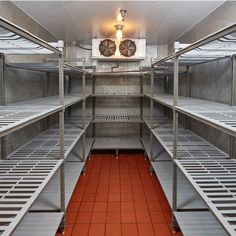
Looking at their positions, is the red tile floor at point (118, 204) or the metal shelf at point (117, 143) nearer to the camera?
the red tile floor at point (118, 204)

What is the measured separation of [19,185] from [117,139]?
12.5ft

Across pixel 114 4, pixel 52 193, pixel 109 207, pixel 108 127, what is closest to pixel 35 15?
pixel 114 4

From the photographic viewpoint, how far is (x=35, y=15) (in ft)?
11.4

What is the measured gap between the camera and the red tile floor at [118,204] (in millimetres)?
2591

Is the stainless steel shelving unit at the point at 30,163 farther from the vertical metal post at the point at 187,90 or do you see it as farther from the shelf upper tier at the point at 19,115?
the vertical metal post at the point at 187,90

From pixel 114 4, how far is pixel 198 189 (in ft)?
6.80

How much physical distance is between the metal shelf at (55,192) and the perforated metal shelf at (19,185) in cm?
40

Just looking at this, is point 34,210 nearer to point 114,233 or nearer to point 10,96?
point 114,233

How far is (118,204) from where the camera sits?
10.2 feet

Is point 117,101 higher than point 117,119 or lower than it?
higher

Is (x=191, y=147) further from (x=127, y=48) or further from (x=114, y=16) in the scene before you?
(x=127, y=48)

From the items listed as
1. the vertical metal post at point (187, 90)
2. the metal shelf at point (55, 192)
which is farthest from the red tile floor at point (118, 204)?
the vertical metal post at point (187, 90)

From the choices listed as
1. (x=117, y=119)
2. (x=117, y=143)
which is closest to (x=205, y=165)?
(x=117, y=143)

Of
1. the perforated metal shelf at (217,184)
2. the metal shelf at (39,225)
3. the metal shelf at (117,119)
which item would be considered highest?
the metal shelf at (117,119)
